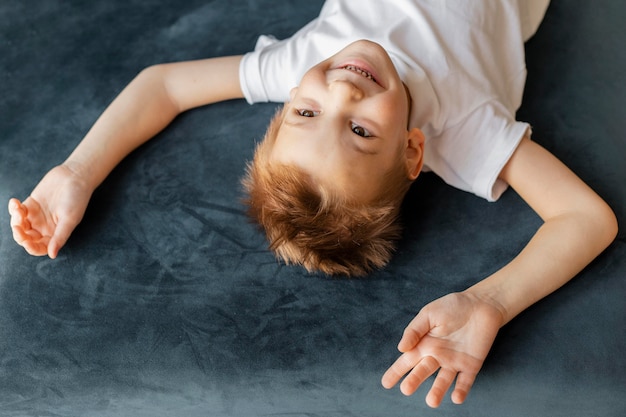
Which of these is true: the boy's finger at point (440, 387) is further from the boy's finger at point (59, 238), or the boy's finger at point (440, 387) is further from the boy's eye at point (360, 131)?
the boy's finger at point (59, 238)

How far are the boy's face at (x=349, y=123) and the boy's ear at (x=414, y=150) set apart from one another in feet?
0.12

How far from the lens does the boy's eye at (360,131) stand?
1.13 meters

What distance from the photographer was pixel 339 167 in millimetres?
1104

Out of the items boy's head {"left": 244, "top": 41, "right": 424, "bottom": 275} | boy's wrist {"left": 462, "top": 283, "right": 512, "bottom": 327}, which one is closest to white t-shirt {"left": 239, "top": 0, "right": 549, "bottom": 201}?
boy's head {"left": 244, "top": 41, "right": 424, "bottom": 275}

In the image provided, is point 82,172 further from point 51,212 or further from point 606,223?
point 606,223

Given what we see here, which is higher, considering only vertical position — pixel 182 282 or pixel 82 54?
pixel 82 54

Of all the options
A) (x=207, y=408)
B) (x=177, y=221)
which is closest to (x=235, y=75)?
(x=177, y=221)

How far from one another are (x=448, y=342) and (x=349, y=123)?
1.22 feet

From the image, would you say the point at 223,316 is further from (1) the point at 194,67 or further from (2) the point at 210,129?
(1) the point at 194,67

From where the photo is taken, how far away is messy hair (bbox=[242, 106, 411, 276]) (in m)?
1.13

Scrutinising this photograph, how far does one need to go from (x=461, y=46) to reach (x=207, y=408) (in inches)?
30.9

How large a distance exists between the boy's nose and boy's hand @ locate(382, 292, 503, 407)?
0.34 meters

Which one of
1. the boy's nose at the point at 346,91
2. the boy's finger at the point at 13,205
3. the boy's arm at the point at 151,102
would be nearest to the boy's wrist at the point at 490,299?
the boy's nose at the point at 346,91

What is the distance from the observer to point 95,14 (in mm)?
1552
